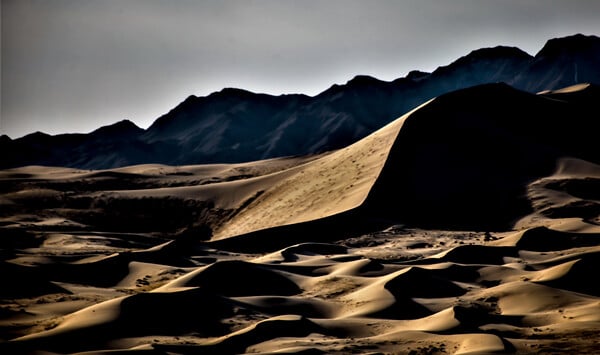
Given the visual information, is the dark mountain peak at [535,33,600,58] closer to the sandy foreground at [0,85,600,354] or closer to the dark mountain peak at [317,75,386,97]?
the dark mountain peak at [317,75,386,97]

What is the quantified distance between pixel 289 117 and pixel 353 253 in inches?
4028

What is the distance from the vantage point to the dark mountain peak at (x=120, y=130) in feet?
447

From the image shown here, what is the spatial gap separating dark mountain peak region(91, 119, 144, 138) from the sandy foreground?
91611mm

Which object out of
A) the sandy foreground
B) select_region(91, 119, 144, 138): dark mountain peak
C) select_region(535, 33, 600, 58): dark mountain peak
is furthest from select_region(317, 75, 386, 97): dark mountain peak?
the sandy foreground

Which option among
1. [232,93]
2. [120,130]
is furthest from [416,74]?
[120,130]

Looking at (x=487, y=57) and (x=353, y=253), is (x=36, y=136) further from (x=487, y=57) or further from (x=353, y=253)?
(x=353, y=253)

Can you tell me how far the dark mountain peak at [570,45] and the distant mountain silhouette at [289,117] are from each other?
0.59 feet

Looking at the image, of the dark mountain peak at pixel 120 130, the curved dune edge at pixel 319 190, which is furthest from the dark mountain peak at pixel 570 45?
the curved dune edge at pixel 319 190

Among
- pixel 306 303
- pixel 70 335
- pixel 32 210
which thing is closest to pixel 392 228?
pixel 306 303

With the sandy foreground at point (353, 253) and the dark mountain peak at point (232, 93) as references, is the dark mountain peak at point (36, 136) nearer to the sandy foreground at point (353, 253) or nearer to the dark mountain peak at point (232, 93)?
the dark mountain peak at point (232, 93)

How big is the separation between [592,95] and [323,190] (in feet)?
92.5

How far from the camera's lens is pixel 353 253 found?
65.1 ft

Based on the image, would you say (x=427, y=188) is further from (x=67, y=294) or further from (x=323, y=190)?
(x=67, y=294)

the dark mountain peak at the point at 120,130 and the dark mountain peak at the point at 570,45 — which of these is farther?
the dark mountain peak at the point at 120,130
